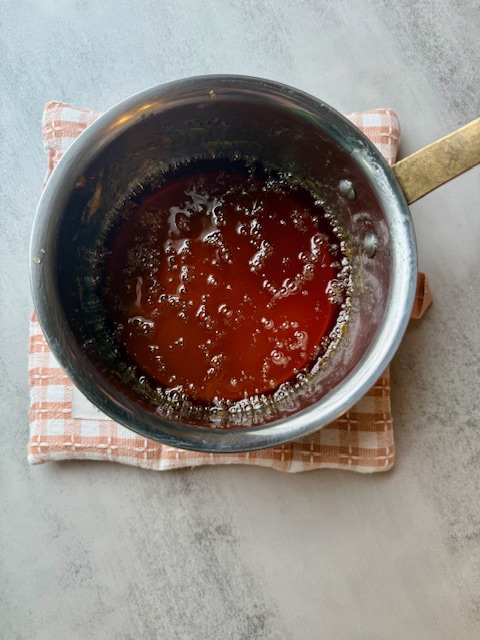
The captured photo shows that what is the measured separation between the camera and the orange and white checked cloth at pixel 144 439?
2.85 feet

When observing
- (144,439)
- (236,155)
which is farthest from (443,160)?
(144,439)

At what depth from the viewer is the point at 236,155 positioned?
0.82 m

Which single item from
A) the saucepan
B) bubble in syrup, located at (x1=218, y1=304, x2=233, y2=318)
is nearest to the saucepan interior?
the saucepan

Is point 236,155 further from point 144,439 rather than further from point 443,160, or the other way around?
point 144,439

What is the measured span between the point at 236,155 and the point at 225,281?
17 cm

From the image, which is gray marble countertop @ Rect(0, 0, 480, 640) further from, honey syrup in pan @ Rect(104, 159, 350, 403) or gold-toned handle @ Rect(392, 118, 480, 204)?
gold-toned handle @ Rect(392, 118, 480, 204)

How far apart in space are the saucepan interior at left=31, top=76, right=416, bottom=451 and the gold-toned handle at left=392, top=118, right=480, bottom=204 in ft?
0.08

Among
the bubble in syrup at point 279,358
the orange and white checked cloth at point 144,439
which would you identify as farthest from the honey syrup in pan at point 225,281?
the orange and white checked cloth at point 144,439

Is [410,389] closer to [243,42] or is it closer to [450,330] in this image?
[450,330]

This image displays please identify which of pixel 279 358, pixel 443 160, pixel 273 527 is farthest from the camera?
pixel 273 527

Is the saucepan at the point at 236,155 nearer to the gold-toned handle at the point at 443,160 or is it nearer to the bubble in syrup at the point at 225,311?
the gold-toned handle at the point at 443,160

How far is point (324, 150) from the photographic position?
0.74 metres

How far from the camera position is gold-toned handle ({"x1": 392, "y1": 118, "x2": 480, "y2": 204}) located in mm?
643

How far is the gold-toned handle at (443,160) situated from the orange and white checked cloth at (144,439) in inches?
12.5
